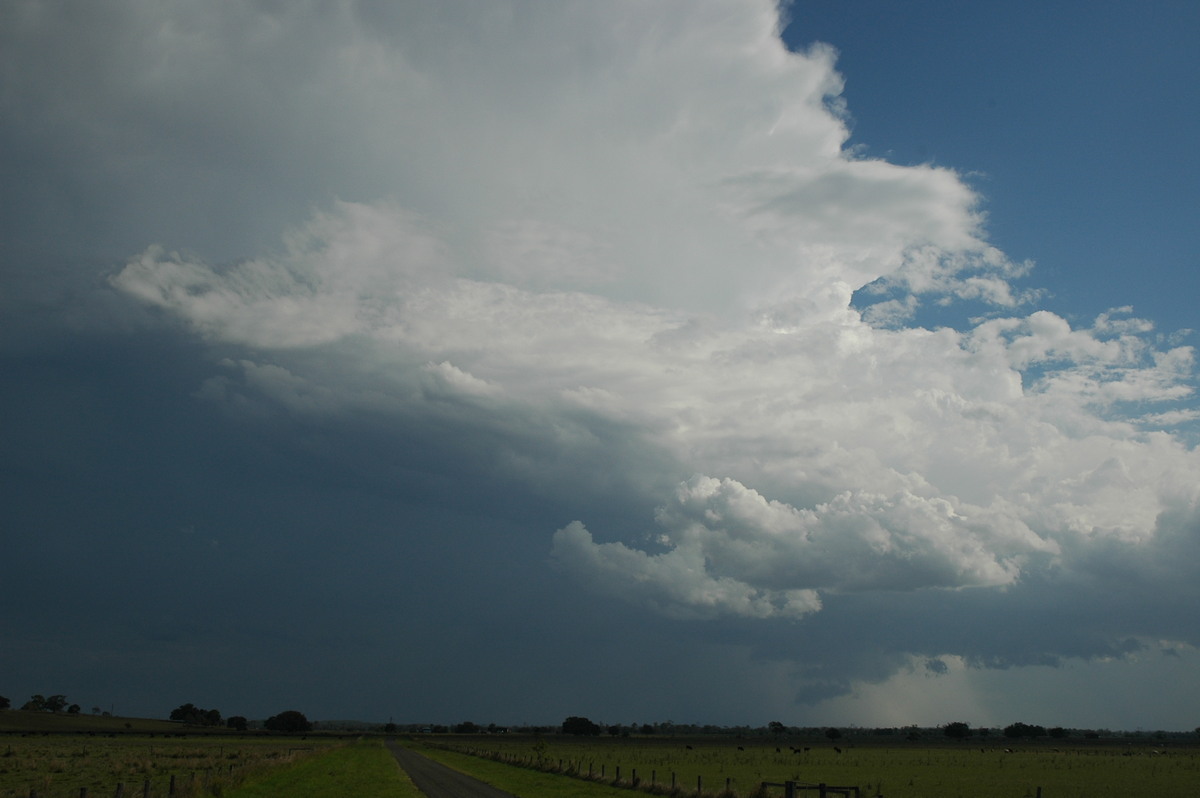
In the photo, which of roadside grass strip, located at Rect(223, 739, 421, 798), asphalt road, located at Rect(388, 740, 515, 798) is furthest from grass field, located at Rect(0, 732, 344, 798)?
asphalt road, located at Rect(388, 740, 515, 798)

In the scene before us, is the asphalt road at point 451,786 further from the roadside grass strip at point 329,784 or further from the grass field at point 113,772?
the grass field at point 113,772

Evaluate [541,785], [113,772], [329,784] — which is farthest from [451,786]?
[113,772]

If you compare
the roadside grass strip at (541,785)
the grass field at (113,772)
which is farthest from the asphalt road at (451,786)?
the grass field at (113,772)

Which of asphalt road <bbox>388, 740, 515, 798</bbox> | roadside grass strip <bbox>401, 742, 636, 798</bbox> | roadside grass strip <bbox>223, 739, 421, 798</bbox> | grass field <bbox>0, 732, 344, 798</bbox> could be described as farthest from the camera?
roadside grass strip <bbox>401, 742, 636, 798</bbox>

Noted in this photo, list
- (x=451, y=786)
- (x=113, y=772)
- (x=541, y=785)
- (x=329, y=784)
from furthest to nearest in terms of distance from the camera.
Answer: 1. (x=113, y=772)
2. (x=541, y=785)
3. (x=451, y=786)
4. (x=329, y=784)

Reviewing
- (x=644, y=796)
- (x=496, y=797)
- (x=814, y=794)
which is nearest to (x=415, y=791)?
(x=496, y=797)

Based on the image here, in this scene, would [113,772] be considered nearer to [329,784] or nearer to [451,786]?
[329,784]

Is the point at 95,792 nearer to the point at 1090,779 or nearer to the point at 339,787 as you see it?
the point at 339,787

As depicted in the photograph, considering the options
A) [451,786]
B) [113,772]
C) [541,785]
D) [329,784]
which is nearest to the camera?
[329,784]

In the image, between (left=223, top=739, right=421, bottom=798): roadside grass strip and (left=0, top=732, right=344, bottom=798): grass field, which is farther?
(left=0, top=732, right=344, bottom=798): grass field

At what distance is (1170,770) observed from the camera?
73062 mm

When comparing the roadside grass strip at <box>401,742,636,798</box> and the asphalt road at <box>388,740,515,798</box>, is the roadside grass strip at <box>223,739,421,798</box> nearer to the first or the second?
the asphalt road at <box>388,740,515,798</box>

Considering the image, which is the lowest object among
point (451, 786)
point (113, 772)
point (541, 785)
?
point (113, 772)

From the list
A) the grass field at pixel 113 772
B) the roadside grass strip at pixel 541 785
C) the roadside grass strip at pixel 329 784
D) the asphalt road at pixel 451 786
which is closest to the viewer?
the roadside grass strip at pixel 329 784
